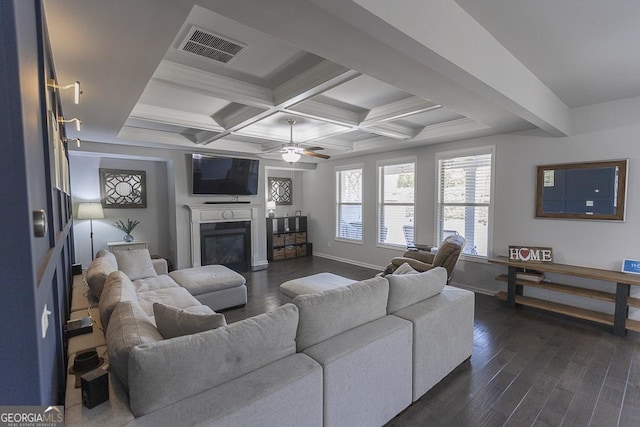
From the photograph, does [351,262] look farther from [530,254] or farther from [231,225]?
[530,254]

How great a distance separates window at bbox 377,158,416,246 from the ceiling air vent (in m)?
4.08

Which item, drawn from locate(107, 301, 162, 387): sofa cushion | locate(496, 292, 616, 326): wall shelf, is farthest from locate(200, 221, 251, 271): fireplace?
locate(496, 292, 616, 326): wall shelf

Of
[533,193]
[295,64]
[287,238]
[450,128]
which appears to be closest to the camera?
[295,64]

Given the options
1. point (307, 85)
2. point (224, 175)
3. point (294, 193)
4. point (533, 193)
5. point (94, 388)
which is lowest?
point (94, 388)

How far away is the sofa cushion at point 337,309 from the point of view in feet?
5.72

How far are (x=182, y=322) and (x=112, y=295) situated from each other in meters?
0.93

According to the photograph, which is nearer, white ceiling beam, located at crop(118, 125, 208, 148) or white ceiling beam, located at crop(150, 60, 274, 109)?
white ceiling beam, located at crop(150, 60, 274, 109)

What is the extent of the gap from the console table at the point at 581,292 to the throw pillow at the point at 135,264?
4.86 m

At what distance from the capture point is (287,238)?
745 cm

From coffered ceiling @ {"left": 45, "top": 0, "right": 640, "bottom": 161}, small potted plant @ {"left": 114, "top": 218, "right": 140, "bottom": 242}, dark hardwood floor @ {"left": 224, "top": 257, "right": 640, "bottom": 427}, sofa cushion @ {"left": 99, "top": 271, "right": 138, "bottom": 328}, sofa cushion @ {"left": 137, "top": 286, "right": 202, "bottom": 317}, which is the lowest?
dark hardwood floor @ {"left": 224, "top": 257, "right": 640, "bottom": 427}

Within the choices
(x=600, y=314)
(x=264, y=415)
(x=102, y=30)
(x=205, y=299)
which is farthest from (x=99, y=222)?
(x=600, y=314)

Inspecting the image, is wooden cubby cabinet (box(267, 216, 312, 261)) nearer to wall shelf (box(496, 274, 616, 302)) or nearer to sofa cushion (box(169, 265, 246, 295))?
sofa cushion (box(169, 265, 246, 295))

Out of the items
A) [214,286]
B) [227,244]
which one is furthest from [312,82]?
[227,244]

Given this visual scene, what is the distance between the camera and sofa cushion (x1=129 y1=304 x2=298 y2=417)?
119cm
